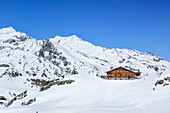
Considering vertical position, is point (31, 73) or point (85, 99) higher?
point (31, 73)

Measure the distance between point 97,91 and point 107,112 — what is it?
18.9m

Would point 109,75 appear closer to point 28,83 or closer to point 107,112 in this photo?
point 107,112

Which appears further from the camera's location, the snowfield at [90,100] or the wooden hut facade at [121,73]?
the wooden hut facade at [121,73]

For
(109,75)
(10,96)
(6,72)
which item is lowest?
(10,96)

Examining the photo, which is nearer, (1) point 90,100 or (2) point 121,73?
(1) point 90,100

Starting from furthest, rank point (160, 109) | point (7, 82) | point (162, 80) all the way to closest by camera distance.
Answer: point (7, 82) → point (162, 80) → point (160, 109)

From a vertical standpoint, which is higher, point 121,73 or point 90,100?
point 121,73

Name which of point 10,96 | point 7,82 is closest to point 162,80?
point 10,96

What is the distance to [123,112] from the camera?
24.5m

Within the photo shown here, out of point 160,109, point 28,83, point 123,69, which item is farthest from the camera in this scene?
point 28,83

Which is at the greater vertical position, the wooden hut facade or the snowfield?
the wooden hut facade

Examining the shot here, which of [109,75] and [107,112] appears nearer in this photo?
[107,112]

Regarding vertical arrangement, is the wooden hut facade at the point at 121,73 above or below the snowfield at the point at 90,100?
above

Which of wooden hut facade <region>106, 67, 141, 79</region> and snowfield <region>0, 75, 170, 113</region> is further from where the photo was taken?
wooden hut facade <region>106, 67, 141, 79</region>
